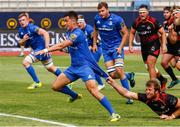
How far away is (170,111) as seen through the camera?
12344 millimetres

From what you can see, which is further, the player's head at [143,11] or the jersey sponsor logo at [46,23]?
the jersey sponsor logo at [46,23]

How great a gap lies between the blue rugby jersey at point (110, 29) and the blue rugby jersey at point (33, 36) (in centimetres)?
297

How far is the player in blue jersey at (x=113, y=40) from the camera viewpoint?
16.0m

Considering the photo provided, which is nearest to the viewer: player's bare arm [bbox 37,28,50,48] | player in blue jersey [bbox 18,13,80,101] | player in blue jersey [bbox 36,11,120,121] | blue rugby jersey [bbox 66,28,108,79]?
player in blue jersey [bbox 36,11,120,121]

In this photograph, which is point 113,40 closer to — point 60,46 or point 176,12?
point 176,12

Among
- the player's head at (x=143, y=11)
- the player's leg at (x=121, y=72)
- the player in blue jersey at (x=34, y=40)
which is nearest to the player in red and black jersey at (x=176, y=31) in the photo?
the player's head at (x=143, y=11)

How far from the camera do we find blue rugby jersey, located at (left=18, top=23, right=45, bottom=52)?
19.0 meters

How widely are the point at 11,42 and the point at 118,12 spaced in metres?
6.77

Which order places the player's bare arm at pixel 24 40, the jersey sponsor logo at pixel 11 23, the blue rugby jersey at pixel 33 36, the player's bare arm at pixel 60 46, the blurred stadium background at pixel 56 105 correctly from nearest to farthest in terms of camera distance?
1. the blurred stadium background at pixel 56 105
2. the player's bare arm at pixel 60 46
3. the player's bare arm at pixel 24 40
4. the blue rugby jersey at pixel 33 36
5. the jersey sponsor logo at pixel 11 23

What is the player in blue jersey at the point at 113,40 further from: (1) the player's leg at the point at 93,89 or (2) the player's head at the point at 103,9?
(1) the player's leg at the point at 93,89

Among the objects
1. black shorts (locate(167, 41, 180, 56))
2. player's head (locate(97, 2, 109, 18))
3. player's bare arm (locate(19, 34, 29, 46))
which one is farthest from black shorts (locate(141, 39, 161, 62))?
player's bare arm (locate(19, 34, 29, 46))

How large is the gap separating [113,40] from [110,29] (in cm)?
34

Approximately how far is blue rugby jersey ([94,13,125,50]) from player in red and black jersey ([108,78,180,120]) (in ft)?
13.6

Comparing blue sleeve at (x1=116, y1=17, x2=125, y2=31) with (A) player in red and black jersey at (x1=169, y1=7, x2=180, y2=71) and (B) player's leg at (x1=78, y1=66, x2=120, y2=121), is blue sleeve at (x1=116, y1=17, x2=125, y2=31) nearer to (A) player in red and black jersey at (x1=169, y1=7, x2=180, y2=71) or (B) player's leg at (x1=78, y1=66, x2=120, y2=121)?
(A) player in red and black jersey at (x1=169, y1=7, x2=180, y2=71)
